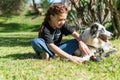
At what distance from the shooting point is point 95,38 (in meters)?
8.52

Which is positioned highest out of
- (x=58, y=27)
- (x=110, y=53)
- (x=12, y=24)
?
(x=58, y=27)

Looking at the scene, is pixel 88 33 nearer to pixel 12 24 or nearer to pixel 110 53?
pixel 110 53

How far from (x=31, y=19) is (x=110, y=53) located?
41097 mm

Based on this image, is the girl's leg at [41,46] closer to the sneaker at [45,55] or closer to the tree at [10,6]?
the sneaker at [45,55]

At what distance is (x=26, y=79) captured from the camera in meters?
6.63

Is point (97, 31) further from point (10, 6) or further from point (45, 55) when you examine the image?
point (10, 6)

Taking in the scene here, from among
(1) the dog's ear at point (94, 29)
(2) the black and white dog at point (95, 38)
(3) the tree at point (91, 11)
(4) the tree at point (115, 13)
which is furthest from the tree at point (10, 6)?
(1) the dog's ear at point (94, 29)

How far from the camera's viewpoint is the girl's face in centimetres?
784

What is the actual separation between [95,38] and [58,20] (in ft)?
3.50

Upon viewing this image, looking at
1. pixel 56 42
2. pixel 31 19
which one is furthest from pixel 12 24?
pixel 56 42

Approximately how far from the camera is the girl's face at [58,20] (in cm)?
784

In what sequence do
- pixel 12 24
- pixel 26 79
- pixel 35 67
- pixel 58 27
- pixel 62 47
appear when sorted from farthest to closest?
pixel 12 24, pixel 62 47, pixel 58 27, pixel 35 67, pixel 26 79

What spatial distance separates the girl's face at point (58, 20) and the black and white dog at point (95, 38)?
716 millimetres

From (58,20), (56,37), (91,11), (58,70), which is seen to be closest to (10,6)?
(91,11)
